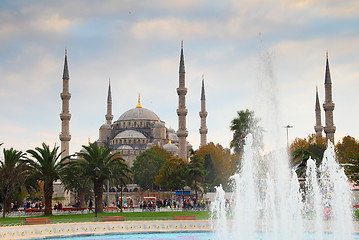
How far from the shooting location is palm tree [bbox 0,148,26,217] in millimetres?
25780

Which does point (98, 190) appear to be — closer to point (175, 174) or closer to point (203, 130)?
point (175, 174)

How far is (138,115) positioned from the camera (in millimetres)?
93250

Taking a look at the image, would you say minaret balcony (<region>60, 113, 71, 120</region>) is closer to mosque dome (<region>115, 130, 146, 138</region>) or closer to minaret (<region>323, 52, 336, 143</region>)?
minaret (<region>323, 52, 336, 143</region>)

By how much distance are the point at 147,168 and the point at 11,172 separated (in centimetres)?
3798

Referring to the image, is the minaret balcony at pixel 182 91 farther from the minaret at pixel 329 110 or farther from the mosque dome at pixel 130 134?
the mosque dome at pixel 130 134

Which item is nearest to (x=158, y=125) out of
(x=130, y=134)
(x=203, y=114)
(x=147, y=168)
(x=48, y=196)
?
(x=130, y=134)

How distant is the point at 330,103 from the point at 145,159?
24186 millimetres

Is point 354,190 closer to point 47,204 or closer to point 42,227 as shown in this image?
point 47,204

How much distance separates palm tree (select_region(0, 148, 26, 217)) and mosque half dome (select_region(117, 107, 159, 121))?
65614 mm

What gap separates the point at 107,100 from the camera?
89750 millimetres

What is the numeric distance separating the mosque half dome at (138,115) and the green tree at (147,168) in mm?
27908

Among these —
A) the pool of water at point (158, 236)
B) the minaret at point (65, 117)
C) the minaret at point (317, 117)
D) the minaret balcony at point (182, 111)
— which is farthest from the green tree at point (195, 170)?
the minaret at point (317, 117)

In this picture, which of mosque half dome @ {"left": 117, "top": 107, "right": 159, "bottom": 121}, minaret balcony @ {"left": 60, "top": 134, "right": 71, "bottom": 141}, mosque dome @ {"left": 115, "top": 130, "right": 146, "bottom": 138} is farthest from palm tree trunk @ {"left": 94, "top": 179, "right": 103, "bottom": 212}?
mosque half dome @ {"left": 117, "top": 107, "right": 159, "bottom": 121}

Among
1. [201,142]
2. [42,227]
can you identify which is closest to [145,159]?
[201,142]
